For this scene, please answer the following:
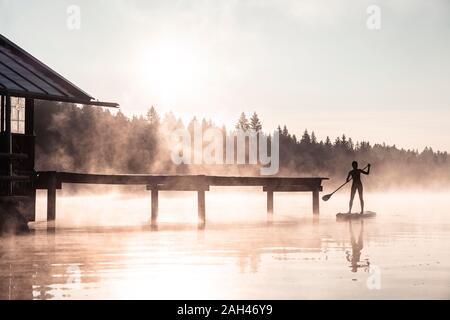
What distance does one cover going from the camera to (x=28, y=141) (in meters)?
21.0

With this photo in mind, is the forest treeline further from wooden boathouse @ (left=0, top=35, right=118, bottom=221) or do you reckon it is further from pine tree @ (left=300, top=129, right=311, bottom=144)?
wooden boathouse @ (left=0, top=35, right=118, bottom=221)

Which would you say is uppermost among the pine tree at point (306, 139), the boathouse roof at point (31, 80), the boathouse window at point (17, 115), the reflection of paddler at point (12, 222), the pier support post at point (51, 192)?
the pine tree at point (306, 139)

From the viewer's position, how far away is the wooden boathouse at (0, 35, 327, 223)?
1873 centimetres

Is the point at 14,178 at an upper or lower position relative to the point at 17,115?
lower

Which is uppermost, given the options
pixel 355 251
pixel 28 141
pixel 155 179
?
pixel 28 141

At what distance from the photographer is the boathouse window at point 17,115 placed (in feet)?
67.5

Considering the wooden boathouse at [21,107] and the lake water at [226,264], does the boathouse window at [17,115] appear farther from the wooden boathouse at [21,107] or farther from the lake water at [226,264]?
the lake water at [226,264]

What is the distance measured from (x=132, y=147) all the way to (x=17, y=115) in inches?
3974

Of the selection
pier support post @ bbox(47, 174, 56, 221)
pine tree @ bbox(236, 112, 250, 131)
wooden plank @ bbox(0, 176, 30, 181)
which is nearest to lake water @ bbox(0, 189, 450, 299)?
wooden plank @ bbox(0, 176, 30, 181)

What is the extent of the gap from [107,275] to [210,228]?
32.2 ft

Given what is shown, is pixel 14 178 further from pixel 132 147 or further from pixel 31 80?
pixel 132 147

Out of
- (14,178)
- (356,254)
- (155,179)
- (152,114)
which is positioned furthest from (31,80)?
(152,114)

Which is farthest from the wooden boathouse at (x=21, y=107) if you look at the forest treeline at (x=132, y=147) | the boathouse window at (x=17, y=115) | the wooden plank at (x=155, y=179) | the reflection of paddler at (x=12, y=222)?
the forest treeline at (x=132, y=147)
